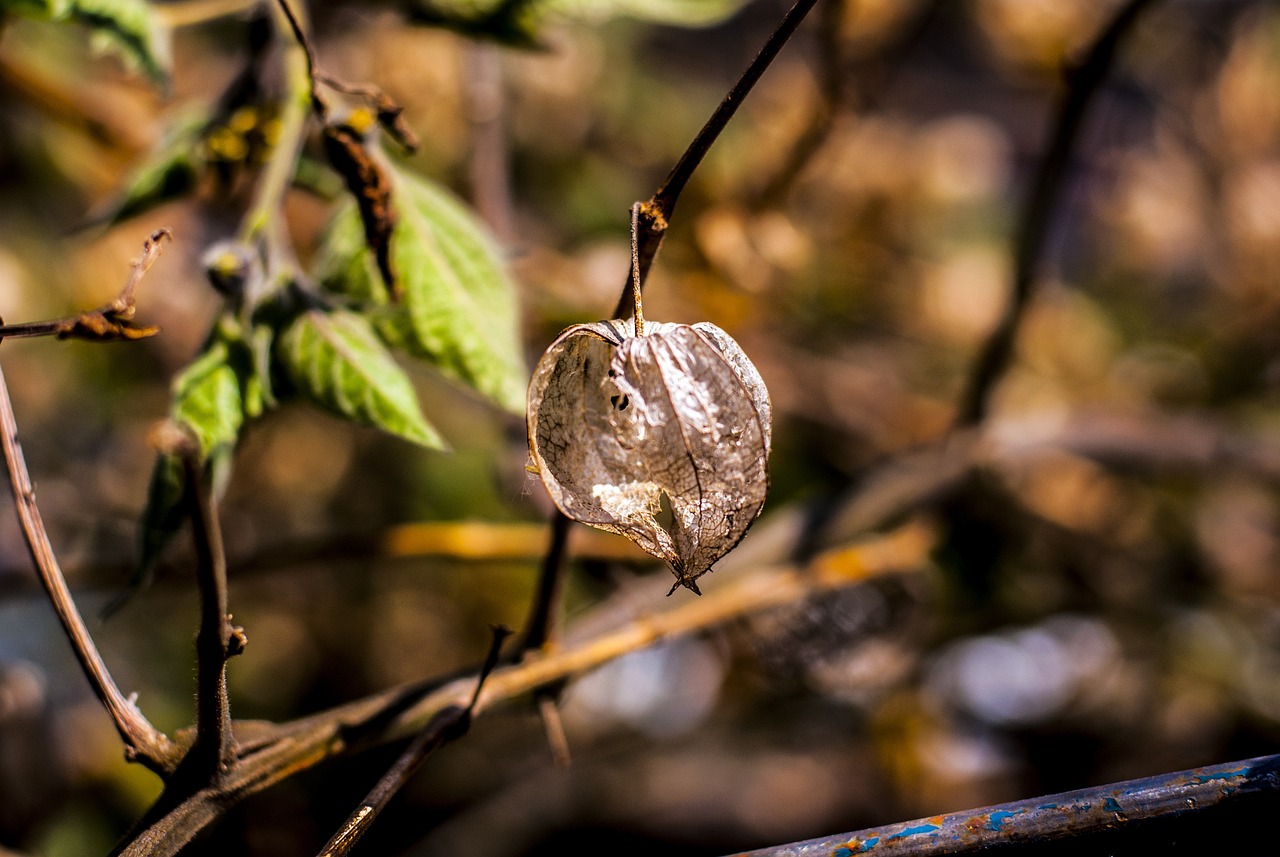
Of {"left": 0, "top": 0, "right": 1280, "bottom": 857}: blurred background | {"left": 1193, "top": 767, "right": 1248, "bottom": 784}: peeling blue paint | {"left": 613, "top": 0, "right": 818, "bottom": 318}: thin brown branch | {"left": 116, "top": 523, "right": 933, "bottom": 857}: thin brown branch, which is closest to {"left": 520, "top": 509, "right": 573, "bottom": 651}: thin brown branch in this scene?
{"left": 116, "top": 523, "right": 933, "bottom": 857}: thin brown branch

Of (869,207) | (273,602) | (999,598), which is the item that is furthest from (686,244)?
(273,602)

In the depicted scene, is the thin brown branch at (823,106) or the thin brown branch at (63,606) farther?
the thin brown branch at (823,106)

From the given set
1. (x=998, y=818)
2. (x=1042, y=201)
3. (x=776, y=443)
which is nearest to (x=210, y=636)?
(x=998, y=818)

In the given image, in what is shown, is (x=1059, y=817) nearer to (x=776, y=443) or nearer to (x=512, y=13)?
(x=512, y=13)

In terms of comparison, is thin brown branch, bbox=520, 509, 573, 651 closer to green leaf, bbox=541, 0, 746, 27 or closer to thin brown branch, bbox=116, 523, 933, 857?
thin brown branch, bbox=116, 523, 933, 857

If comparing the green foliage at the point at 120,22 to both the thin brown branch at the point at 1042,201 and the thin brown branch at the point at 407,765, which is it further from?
the thin brown branch at the point at 1042,201

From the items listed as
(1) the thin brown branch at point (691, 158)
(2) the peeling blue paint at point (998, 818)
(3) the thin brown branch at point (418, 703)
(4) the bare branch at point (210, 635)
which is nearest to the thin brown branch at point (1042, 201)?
(3) the thin brown branch at point (418, 703)

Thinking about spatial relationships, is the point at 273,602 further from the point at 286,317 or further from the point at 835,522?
the point at 286,317
